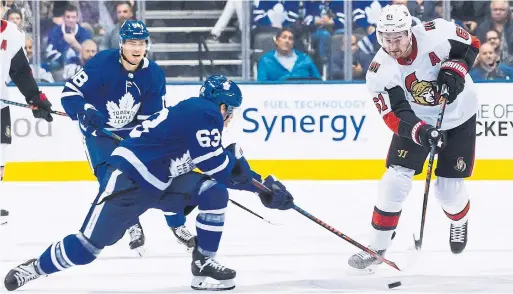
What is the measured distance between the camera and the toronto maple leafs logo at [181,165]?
3.84 m

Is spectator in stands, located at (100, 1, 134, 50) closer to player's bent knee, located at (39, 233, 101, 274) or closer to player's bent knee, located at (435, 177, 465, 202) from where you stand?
player's bent knee, located at (435, 177, 465, 202)

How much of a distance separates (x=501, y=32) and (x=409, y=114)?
3553mm

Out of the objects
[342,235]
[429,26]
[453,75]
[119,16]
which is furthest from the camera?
[119,16]

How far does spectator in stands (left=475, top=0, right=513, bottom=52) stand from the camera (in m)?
7.64

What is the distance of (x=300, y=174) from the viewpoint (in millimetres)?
7387

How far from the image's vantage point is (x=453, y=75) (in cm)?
434

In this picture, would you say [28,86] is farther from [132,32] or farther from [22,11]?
[22,11]

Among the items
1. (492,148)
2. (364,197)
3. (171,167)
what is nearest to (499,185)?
(492,148)

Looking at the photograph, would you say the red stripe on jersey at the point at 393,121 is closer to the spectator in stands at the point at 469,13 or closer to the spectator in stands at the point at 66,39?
the spectator in stands at the point at 469,13

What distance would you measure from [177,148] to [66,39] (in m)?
4.09

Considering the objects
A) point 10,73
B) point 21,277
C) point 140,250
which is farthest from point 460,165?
point 10,73

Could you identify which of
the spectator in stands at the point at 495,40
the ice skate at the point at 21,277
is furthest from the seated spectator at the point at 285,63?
the ice skate at the point at 21,277

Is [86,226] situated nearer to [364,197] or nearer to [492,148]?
[364,197]

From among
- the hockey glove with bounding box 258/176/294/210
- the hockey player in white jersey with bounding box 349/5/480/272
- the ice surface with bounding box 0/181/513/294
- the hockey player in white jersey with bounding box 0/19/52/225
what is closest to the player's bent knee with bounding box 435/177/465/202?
the hockey player in white jersey with bounding box 349/5/480/272
